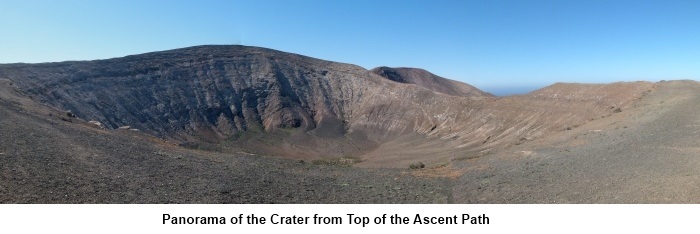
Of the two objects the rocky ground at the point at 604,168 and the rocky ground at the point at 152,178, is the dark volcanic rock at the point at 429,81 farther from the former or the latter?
the rocky ground at the point at 152,178

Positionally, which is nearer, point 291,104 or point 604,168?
point 604,168

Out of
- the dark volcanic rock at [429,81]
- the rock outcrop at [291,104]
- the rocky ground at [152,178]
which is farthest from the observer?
the dark volcanic rock at [429,81]

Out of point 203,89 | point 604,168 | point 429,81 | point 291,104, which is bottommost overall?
point 604,168

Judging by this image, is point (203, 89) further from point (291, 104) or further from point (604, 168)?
point (604, 168)

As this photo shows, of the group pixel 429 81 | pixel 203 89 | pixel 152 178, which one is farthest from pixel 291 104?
pixel 429 81

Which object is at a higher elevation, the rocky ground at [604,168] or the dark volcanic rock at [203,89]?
the dark volcanic rock at [203,89]

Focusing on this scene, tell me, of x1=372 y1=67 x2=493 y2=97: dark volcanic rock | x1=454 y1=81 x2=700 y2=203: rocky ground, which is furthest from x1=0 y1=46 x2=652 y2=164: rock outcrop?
x1=372 y1=67 x2=493 y2=97: dark volcanic rock

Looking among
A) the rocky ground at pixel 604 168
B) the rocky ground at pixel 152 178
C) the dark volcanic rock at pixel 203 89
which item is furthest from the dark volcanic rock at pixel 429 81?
the rocky ground at pixel 152 178

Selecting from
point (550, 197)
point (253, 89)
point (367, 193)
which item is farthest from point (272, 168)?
point (253, 89)

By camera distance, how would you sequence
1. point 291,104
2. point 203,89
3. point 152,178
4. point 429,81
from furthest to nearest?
point 429,81, point 291,104, point 203,89, point 152,178

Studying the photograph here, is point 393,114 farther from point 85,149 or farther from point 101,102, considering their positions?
point 85,149

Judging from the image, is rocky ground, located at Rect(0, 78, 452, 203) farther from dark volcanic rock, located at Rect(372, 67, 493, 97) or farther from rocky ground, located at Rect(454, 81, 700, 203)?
dark volcanic rock, located at Rect(372, 67, 493, 97)

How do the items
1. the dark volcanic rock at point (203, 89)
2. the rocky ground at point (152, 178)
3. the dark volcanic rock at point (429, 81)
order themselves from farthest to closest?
the dark volcanic rock at point (429, 81), the dark volcanic rock at point (203, 89), the rocky ground at point (152, 178)
